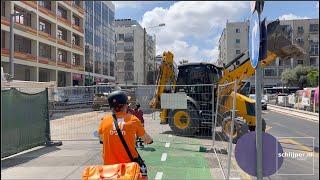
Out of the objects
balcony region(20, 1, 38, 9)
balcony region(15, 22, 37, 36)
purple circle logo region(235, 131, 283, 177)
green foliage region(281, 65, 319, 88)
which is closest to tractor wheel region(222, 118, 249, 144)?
green foliage region(281, 65, 319, 88)

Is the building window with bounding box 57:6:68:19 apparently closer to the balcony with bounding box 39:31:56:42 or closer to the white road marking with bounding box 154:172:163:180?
the balcony with bounding box 39:31:56:42

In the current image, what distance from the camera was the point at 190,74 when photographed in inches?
667

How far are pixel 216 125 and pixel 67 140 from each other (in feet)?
18.1

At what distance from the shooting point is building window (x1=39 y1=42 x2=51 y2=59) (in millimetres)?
53062

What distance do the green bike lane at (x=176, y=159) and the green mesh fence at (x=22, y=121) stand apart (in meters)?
3.17

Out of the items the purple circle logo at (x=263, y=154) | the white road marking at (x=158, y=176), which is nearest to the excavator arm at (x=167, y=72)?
the white road marking at (x=158, y=176)

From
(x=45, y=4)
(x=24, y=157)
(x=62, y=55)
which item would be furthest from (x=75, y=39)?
(x=24, y=157)

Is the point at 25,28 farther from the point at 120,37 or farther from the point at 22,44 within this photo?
the point at 120,37

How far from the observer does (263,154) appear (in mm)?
3756

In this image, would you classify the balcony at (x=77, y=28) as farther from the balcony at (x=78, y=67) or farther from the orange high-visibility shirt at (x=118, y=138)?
the orange high-visibility shirt at (x=118, y=138)

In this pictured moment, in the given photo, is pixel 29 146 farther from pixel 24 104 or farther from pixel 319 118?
pixel 319 118

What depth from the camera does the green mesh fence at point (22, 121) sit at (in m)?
11.0

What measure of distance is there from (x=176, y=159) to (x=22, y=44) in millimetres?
40684

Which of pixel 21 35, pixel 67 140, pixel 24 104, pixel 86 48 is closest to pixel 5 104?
pixel 24 104
